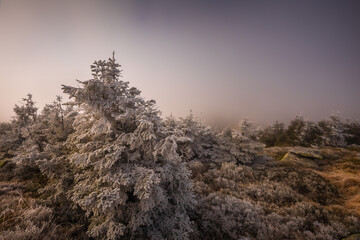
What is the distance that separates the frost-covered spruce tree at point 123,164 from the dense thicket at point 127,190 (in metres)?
0.03

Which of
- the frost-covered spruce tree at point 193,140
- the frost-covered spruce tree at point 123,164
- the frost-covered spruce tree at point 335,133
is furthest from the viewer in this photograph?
the frost-covered spruce tree at point 335,133

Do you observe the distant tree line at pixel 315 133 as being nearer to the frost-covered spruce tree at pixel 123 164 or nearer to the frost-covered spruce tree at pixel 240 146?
the frost-covered spruce tree at pixel 240 146

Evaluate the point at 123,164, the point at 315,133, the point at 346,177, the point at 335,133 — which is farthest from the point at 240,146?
the point at 335,133

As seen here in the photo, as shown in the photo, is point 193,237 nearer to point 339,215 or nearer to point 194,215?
point 194,215

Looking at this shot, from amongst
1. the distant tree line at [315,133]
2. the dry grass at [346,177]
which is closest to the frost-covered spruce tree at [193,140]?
the dry grass at [346,177]

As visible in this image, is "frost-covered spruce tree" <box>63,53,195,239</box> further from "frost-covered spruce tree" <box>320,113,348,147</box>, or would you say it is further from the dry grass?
"frost-covered spruce tree" <box>320,113,348,147</box>

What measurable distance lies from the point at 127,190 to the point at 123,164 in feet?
2.80

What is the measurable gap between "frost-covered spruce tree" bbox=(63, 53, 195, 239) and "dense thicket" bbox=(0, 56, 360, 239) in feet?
0.11

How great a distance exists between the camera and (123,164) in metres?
4.30

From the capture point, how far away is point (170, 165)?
4.85 metres

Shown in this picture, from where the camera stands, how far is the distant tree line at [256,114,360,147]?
78.5ft

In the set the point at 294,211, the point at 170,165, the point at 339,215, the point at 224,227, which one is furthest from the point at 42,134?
the point at 339,215

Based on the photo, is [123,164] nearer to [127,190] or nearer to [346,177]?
[127,190]

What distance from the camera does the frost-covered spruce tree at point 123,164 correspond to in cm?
385
